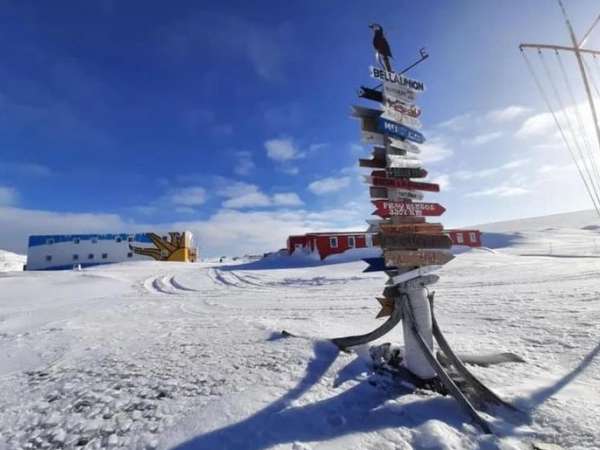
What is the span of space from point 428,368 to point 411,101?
13.8ft

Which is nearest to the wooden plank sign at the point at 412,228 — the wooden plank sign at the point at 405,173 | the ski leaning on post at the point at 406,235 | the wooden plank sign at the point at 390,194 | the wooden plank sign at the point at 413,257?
the ski leaning on post at the point at 406,235

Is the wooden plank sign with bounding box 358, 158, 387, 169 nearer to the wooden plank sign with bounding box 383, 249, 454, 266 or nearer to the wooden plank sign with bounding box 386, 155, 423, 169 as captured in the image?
the wooden plank sign with bounding box 386, 155, 423, 169

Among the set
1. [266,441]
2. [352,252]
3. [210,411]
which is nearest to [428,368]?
[266,441]

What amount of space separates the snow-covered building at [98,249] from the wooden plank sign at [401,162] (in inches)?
1892

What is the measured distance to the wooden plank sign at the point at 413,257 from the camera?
443cm

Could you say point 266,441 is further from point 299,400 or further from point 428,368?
point 428,368

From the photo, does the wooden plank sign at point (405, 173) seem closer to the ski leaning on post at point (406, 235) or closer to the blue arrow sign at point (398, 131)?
the ski leaning on post at point (406, 235)

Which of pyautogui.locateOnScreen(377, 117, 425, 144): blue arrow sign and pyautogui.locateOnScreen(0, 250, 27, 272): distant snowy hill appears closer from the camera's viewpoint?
pyautogui.locateOnScreen(377, 117, 425, 144): blue arrow sign

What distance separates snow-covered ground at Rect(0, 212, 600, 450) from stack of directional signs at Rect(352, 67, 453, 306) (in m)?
1.63

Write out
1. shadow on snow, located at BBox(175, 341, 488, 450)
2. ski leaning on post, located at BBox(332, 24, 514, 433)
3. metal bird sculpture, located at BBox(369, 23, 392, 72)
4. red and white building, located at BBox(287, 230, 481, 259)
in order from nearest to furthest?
1. shadow on snow, located at BBox(175, 341, 488, 450)
2. ski leaning on post, located at BBox(332, 24, 514, 433)
3. metal bird sculpture, located at BBox(369, 23, 392, 72)
4. red and white building, located at BBox(287, 230, 481, 259)

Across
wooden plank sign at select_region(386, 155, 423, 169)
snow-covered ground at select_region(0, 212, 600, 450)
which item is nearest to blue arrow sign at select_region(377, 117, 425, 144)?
wooden plank sign at select_region(386, 155, 423, 169)

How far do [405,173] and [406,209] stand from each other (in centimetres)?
57

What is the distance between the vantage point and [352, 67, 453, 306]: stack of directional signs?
4520mm

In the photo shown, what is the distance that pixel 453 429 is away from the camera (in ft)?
10.9
